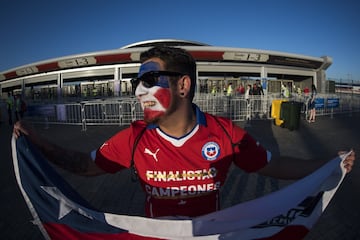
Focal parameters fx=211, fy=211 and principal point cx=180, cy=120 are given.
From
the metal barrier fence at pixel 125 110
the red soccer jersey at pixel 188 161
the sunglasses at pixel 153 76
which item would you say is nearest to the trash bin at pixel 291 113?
the metal barrier fence at pixel 125 110

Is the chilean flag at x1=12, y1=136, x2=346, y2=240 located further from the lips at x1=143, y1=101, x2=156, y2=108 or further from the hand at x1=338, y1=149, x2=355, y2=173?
the lips at x1=143, y1=101, x2=156, y2=108

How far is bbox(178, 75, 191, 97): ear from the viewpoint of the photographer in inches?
63.4

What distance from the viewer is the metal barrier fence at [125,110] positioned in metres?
11.2

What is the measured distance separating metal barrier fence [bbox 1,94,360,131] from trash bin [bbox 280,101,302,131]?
214cm

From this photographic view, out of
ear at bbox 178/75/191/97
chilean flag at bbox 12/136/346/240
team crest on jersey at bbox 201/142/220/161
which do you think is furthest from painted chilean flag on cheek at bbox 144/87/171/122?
chilean flag at bbox 12/136/346/240

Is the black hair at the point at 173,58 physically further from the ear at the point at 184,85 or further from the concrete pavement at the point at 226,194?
the concrete pavement at the point at 226,194

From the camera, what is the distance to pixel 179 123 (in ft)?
5.46

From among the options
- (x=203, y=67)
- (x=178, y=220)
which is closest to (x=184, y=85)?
(x=178, y=220)

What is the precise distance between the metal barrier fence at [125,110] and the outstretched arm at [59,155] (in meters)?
9.16

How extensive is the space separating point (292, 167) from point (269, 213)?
46 cm

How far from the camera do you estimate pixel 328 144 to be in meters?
7.07

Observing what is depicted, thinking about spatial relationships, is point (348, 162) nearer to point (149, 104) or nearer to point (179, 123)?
point (179, 123)

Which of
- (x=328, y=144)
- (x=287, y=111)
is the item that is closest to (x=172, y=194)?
(x=328, y=144)

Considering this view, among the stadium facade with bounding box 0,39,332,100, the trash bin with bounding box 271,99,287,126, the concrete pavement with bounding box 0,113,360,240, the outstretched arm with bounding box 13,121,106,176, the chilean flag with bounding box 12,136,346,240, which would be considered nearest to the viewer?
the chilean flag with bounding box 12,136,346,240
